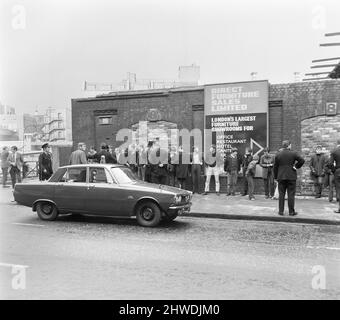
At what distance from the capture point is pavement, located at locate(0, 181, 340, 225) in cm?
1030

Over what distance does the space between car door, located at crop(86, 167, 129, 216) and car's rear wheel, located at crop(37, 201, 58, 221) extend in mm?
952

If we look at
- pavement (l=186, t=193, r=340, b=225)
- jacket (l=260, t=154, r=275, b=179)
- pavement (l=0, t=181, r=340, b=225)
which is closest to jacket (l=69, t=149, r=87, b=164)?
pavement (l=0, t=181, r=340, b=225)

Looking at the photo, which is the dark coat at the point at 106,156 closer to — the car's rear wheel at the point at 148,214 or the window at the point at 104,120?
the window at the point at 104,120

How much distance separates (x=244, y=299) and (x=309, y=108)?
36.8 feet

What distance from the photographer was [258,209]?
11578 mm

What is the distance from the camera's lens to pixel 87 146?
1831 centimetres

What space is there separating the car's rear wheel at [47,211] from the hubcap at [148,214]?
2239mm

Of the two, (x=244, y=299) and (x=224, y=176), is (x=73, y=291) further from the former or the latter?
(x=224, y=176)

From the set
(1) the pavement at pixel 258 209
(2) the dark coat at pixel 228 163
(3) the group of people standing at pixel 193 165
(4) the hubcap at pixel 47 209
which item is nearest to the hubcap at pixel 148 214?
(1) the pavement at pixel 258 209

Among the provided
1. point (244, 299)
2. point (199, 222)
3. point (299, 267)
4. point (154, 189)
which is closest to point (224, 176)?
point (199, 222)

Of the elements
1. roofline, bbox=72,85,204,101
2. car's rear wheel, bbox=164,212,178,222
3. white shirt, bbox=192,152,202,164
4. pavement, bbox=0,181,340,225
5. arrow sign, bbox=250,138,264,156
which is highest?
roofline, bbox=72,85,204,101

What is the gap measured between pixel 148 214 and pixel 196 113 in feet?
24.8

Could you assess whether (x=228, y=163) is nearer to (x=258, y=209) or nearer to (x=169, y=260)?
(x=258, y=209)

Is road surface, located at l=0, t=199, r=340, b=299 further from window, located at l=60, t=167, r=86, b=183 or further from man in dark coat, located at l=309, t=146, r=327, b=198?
man in dark coat, located at l=309, t=146, r=327, b=198
